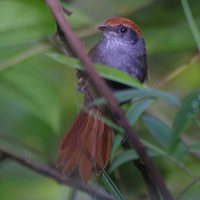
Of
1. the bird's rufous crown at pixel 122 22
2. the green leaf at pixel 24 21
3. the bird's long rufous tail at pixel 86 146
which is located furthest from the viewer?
the bird's rufous crown at pixel 122 22

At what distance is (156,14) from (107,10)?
A: 0.47 meters

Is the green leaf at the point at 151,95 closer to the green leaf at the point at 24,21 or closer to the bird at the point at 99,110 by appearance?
the bird at the point at 99,110

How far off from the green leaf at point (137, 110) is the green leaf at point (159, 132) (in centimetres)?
2

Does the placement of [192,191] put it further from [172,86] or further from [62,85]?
[172,86]

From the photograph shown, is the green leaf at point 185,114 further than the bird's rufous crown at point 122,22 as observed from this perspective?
No

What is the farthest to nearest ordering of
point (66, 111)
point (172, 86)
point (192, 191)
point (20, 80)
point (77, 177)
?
1. point (172, 86)
2. point (66, 111)
3. point (20, 80)
4. point (192, 191)
5. point (77, 177)

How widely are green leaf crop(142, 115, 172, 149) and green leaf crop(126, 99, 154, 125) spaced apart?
2cm

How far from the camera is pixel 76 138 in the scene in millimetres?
1855

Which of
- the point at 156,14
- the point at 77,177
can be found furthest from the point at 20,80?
the point at 77,177

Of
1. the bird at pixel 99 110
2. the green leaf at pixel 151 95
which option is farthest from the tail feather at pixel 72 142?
the green leaf at pixel 151 95

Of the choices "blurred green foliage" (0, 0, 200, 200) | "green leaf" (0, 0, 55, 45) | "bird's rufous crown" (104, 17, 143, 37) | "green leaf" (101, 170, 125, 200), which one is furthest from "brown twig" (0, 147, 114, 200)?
"bird's rufous crown" (104, 17, 143, 37)

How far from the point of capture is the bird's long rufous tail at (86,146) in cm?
158

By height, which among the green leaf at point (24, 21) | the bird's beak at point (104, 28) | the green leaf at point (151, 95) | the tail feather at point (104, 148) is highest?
the green leaf at point (151, 95)

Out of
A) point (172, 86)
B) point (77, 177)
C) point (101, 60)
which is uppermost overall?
point (77, 177)
